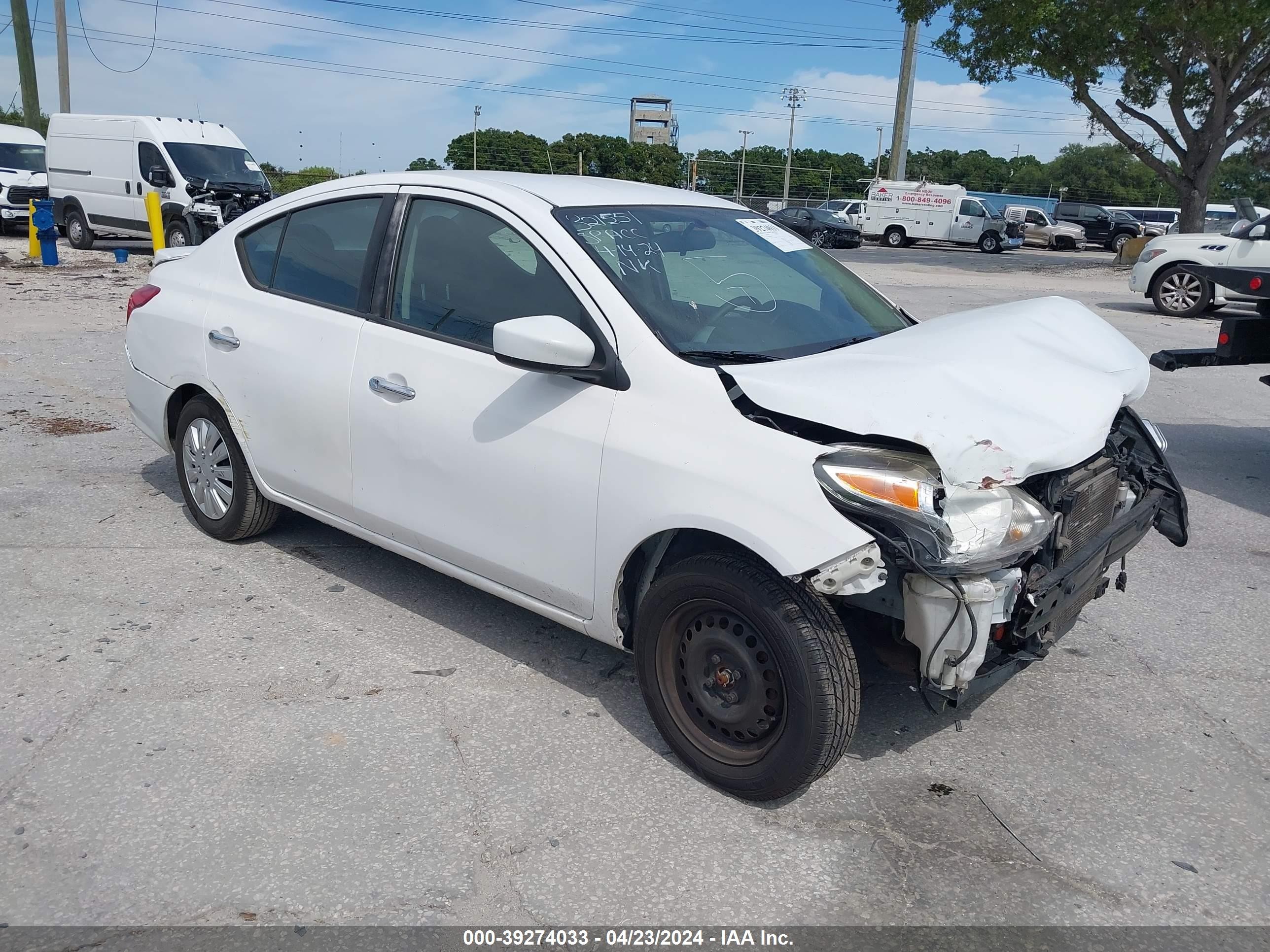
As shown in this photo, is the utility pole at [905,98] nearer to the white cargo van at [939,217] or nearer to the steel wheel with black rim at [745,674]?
the white cargo van at [939,217]

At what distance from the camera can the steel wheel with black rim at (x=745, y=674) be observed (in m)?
2.87

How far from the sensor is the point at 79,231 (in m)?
21.0

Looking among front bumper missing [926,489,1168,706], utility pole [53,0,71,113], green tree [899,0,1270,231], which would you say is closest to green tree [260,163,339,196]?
utility pole [53,0,71,113]

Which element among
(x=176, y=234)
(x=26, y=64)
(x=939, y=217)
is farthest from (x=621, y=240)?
(x=939, y=217)

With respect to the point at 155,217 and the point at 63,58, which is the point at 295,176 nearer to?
the point at 63,58

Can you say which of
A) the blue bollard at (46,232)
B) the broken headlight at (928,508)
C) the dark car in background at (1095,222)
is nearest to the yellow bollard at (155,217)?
the blue bollard at (46,232)

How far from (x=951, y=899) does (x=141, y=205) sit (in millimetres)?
20105

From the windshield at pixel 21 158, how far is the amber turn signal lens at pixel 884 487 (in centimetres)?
2649

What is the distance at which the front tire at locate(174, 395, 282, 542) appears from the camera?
15.7 feet

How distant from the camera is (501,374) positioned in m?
3.56

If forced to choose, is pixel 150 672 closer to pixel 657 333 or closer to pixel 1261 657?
pixel 657 333

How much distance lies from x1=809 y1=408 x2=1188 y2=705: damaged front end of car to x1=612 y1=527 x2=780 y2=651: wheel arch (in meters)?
0.41

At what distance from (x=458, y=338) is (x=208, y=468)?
1854 mm

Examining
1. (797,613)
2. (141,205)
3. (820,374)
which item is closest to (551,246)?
(820,374)
